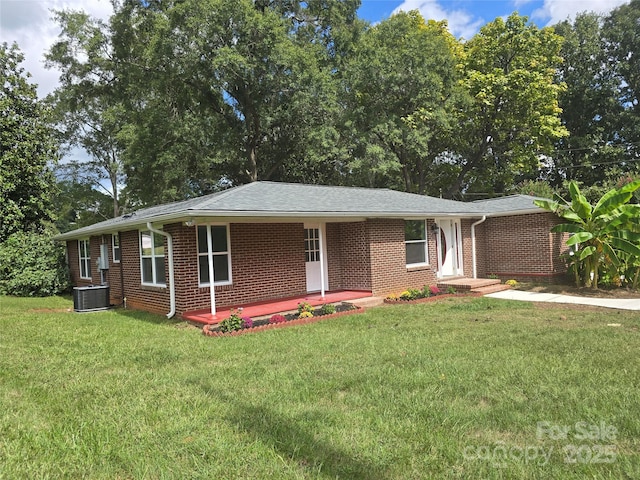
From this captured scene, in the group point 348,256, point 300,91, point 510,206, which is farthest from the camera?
point 300,91

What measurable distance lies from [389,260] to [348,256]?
49.1 inches

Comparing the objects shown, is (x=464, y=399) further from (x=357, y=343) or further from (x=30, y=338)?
(x=30, y=338)

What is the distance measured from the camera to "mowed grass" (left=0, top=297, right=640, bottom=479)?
3.39 meters

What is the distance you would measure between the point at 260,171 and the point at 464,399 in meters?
23.8

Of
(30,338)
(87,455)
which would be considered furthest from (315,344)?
(30,338)

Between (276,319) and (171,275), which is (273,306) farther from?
(171,275)

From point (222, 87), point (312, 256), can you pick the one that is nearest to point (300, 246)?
point (312, 256)

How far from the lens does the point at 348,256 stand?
44.0 feet

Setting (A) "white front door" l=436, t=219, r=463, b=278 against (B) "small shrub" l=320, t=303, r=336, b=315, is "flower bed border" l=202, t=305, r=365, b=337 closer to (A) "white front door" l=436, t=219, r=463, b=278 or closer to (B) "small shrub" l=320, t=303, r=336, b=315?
(B) "small shrub" l=320, t=303, r=336, b=315

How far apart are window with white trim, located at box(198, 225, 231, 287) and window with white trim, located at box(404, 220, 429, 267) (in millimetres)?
6107

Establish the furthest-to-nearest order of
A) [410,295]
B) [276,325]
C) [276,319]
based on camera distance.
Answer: [410,295] < [276,319] < [276,325]

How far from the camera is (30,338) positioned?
851 cm

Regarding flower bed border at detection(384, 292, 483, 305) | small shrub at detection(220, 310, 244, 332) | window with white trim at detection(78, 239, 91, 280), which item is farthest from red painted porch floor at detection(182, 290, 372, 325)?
window with white trim at detection(78, 239, 91, 280)

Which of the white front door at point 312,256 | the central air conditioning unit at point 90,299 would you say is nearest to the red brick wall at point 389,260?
A: the white front door at point 312,256
